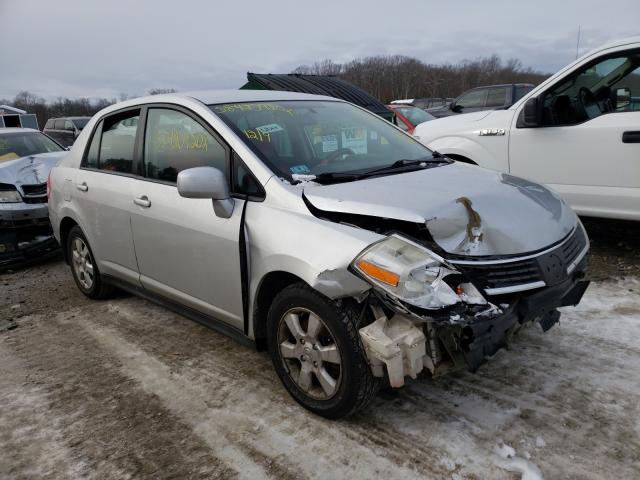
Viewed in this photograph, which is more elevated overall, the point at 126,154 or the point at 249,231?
the point at 126,154

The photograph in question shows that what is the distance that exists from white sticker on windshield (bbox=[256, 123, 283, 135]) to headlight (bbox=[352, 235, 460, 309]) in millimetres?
1252

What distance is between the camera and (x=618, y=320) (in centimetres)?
371

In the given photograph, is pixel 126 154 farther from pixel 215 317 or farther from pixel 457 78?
pixel 457 78

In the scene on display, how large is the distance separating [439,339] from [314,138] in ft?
5.32

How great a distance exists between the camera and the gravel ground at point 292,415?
95.3 inches

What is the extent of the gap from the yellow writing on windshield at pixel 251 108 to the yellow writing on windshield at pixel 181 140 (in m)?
0.22

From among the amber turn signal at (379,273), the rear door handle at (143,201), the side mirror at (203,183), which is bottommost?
the amber turn signal at (379,273)

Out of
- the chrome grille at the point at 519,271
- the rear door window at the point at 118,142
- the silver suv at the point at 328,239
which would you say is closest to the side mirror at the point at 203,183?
the silver suv at the point at 328,239

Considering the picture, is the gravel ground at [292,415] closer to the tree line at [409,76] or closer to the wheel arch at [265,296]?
the wheel arch at [265,296]

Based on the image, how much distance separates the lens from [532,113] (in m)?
4.97

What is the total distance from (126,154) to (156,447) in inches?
88.3

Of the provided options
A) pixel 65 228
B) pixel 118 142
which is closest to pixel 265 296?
pixel 118 142

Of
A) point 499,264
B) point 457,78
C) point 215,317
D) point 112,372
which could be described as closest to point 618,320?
point 499,264

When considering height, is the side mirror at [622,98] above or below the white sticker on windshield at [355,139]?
above
